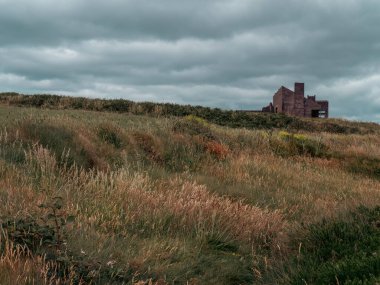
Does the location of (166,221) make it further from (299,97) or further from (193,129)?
(299,97)

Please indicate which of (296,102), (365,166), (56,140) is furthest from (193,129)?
(296,102)

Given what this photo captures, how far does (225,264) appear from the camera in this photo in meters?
5.37

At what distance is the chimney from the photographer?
5934cm

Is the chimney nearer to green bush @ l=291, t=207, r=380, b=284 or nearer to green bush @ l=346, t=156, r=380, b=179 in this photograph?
green bush @ l=346, t=156, r=380, b=179

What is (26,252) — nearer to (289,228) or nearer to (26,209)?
(26,209)

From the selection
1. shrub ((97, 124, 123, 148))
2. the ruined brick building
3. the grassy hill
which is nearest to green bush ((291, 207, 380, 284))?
the grassy hill

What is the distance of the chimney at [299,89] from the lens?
59.3 meters

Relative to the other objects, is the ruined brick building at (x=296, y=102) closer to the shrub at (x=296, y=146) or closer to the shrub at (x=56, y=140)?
the shrub at (x=296, y=146)

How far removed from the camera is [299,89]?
5947 centimetres

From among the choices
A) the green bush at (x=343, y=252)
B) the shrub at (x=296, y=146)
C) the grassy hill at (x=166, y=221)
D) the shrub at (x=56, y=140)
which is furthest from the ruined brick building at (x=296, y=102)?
the green bush at (x=343, y=252)

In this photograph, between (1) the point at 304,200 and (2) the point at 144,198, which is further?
(1) the point at 304,200

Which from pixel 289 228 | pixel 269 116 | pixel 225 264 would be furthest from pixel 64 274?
pixel 269 116

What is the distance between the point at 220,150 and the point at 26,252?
10.5 metres

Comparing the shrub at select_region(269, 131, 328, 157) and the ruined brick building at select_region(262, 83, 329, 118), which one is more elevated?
the ruined brick building at select_region(262, 83, 329, 118)
